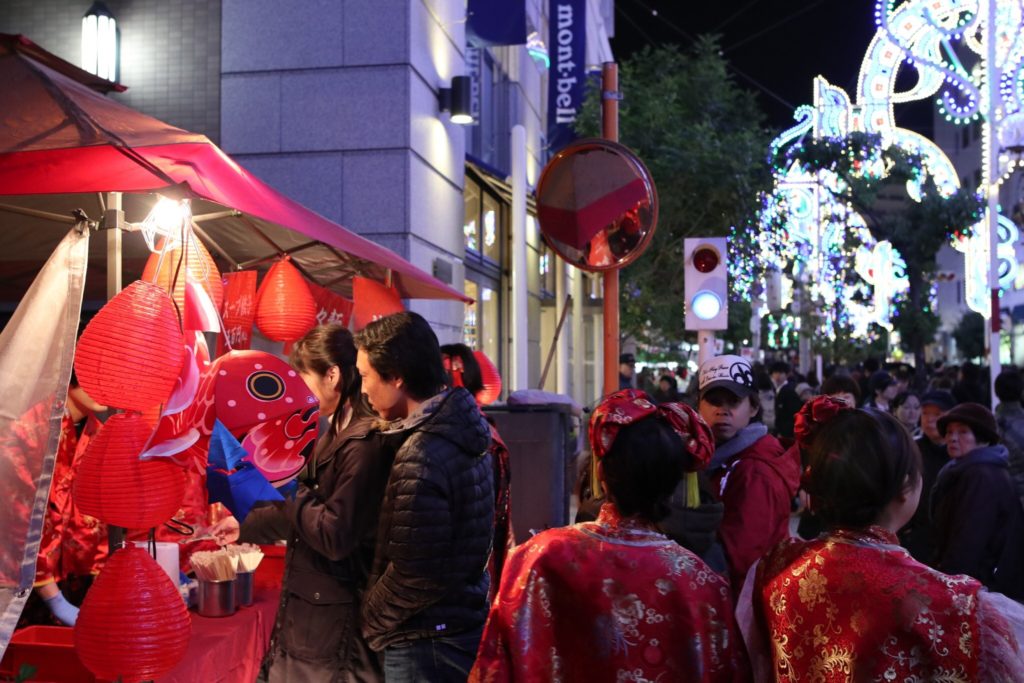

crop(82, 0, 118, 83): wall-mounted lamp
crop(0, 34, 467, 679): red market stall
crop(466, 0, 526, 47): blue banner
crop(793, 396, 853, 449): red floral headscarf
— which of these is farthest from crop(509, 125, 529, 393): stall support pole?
crop(793, 396, 853, 449): red floral headscarf

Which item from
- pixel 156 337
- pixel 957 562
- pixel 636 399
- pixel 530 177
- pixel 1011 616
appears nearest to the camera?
pixel 1011 616

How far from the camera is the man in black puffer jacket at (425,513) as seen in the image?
3.20m

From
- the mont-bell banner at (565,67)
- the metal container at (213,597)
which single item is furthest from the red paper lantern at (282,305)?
the mont-bell banner at (565,67)

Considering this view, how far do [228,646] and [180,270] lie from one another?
1744 mm

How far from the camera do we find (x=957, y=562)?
4906 mm

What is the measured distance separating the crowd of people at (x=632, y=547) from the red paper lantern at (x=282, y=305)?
1.24 m

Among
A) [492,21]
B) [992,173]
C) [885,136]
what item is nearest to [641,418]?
[492,21]

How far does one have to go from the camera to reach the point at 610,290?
19.6 feet

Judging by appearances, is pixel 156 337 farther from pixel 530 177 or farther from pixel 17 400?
pixel 530 177

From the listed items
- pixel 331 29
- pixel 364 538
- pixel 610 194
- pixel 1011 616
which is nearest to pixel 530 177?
pixel 331 29

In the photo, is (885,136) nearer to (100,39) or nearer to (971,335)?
(100,39)

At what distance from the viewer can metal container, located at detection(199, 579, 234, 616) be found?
475 centimetres

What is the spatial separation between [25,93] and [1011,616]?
376 cm

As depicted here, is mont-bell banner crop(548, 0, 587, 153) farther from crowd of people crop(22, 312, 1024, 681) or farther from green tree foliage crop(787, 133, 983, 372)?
crowd of people crop(22, 312, 1024, 681)
